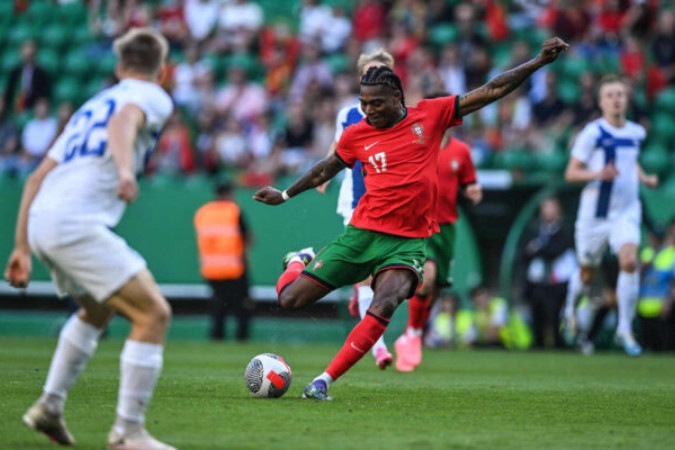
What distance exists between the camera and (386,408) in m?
8.02

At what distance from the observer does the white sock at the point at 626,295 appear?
14.8 m

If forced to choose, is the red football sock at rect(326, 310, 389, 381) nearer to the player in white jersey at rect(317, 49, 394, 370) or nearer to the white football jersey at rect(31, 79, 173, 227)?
the player in white jersey at rect(317, 49, 394, 370)

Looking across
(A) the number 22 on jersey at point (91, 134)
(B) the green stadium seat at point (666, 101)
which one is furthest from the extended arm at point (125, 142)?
(B) the green stadium seat at point (666, 101)

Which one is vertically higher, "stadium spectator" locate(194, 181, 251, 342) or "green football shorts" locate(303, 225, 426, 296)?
"green football shorts" locate(303, 225, 426, 296)

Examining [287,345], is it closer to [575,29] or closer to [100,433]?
[575,29]

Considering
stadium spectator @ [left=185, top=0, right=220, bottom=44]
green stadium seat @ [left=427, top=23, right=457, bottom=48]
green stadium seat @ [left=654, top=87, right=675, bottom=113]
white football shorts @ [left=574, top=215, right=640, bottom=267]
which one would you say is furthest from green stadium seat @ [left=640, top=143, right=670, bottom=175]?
stadium spectator @ [left=185, top=0, right=220, bottom=44]

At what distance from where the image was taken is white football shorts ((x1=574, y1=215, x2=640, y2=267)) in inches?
580

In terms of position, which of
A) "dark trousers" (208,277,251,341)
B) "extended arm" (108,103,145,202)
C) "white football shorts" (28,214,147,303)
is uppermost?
"extended arm" (108,103,145,202)

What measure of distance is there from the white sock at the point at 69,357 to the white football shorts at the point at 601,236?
31.5 ft

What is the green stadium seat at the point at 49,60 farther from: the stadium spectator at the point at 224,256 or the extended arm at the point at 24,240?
the extended arm at the point at 24,240

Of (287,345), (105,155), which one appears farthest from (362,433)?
(287,345)

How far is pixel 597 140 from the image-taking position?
14836 mm

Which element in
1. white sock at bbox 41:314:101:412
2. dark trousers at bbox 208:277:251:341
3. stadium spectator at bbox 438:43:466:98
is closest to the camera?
white sock at bbox 41:314:101:412

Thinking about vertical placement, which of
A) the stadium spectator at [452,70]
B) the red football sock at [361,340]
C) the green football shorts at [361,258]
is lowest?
the red football sock at [361,340]
